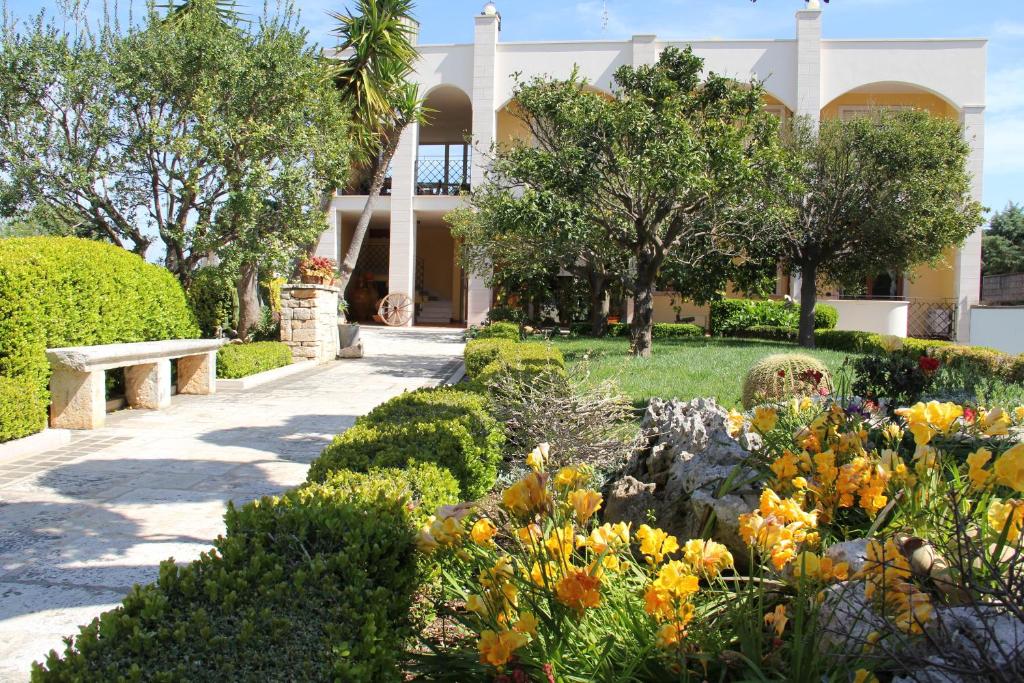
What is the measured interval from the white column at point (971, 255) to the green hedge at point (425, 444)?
21.3m

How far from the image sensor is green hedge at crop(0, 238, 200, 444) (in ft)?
20.7

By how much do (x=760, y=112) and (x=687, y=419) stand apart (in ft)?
33.5

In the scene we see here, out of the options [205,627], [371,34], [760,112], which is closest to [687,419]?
[205,627]

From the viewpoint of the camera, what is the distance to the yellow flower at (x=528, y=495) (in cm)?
186

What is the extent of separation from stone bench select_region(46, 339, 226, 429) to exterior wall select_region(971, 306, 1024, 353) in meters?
16.0

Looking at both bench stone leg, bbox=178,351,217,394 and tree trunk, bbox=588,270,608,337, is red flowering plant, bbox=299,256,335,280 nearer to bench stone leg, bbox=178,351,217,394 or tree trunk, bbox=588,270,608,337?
bench stone leg, bbox=178,351,217,394

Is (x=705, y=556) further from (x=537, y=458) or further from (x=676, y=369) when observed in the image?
(x=676, y=369)

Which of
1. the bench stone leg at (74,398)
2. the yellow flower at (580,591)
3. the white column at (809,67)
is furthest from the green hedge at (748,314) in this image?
the yellow flower at (580,591)

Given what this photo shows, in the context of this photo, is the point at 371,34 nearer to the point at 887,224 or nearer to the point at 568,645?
the point at 887,224

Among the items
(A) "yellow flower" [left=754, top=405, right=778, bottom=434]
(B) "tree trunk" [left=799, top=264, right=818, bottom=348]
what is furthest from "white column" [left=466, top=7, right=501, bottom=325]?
(A) "yellow flower" [left=754, top=405, right=778, bottom=434]

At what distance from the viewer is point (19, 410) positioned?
5.97 m

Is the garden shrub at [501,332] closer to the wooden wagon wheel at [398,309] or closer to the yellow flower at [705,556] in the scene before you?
the wooden wagon wheel at [398,309]

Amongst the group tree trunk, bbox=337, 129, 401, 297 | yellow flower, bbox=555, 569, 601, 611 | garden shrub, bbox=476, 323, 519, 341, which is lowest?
yellow flower, bbox=555, 569, 601, 611

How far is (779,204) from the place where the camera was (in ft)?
45.4
